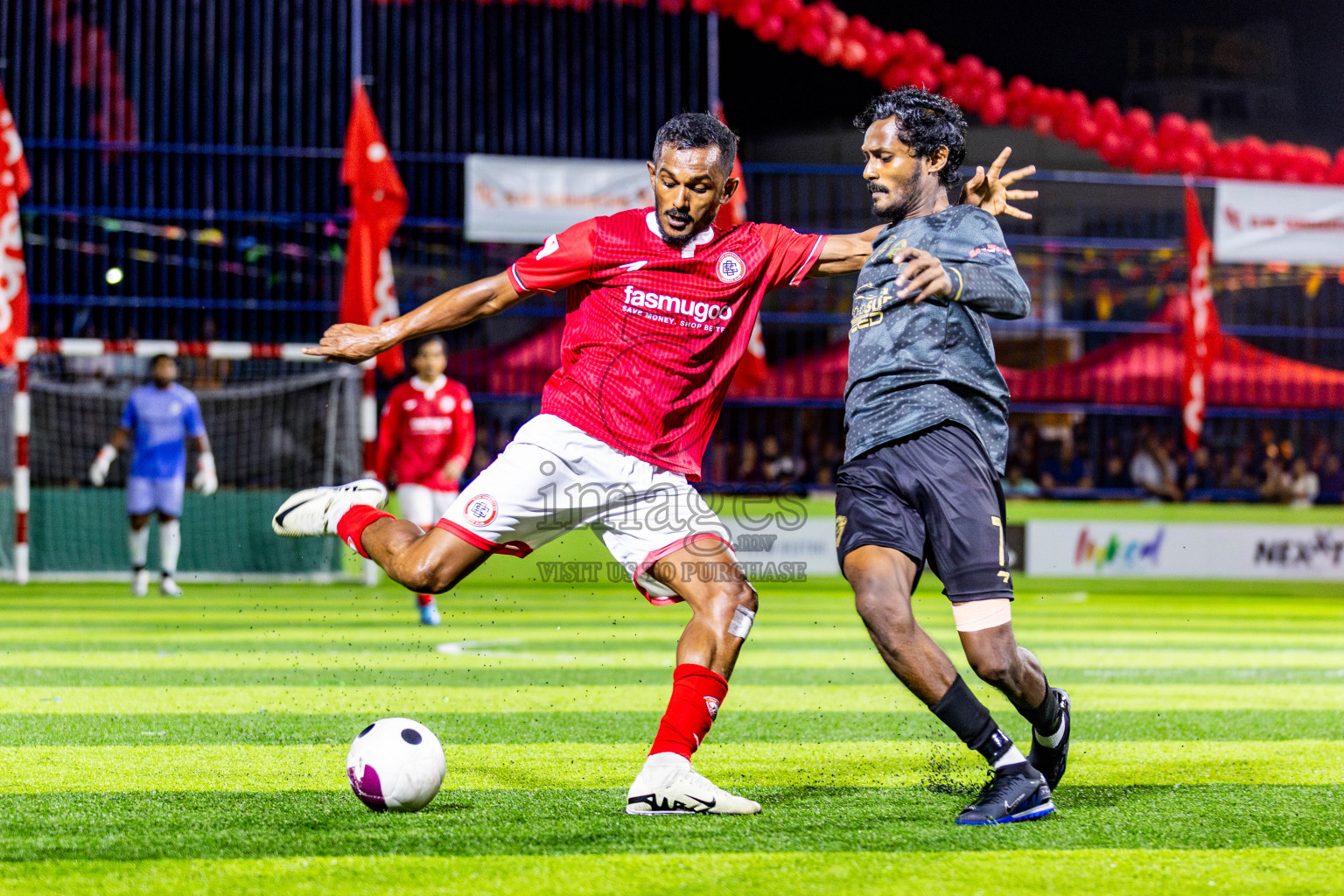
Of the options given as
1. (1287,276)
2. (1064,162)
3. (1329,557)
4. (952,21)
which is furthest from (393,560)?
(1064,162)

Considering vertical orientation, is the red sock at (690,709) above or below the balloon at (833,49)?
below

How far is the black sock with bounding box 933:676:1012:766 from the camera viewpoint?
389 centimetres

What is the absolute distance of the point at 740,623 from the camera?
4.14 meters

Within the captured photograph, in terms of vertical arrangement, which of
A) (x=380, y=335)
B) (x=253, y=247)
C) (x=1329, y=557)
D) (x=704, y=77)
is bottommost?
(x=1329, y=557)

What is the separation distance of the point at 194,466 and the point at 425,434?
695 cm

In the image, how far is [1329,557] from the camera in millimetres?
16641

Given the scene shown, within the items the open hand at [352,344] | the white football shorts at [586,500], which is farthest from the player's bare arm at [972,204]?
the open hand at [352,344]

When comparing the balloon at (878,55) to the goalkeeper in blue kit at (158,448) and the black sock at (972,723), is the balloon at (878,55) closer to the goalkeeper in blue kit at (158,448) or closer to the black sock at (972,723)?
the goalkeeper in blue kit at (158,448)

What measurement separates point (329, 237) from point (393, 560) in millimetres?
12573

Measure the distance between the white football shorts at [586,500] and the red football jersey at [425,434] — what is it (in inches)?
246

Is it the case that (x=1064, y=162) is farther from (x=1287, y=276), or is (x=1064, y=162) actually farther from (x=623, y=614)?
(x=623, y=614)

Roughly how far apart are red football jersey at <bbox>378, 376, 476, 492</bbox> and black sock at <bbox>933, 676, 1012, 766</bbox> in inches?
274

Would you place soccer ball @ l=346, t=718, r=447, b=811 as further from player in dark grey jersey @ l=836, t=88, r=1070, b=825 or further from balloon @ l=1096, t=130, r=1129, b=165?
balloon @ l=1096, t=130, r=1129, b=165

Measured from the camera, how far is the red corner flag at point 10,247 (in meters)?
13.7
